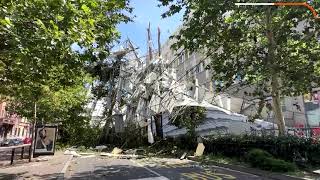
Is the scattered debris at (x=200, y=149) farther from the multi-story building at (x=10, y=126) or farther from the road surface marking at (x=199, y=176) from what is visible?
the multi-story building at (x=10, y=126)

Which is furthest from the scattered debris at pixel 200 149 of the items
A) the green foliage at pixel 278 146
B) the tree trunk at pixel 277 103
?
the tree trunk at pixel 277 103

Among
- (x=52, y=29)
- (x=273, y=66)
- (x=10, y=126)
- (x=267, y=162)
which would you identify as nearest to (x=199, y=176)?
(x=267, y=162)

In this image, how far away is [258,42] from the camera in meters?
22.5

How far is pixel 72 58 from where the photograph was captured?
38.3 feet

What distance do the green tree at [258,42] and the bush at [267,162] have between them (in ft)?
10.5

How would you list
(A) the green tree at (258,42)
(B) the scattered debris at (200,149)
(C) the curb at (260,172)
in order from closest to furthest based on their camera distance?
(C) the curb at (260,172) < (A) the green tree at (258,42) < (B) the scattered debris at (200,149)

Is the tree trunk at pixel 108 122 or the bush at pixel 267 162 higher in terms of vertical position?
the tree trunk at pixel 108 122

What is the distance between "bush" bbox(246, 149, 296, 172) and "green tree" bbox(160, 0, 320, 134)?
3.20 metres

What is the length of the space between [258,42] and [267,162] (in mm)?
8825

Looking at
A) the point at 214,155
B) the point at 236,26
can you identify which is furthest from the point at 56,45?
the point at 214,155

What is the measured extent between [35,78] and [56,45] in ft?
16.8

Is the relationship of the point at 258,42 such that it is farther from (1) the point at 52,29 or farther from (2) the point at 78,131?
(2) the point at 78,131

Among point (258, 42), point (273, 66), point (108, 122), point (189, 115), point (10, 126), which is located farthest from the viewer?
point (10, 126)

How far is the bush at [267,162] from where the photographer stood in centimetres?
1507
